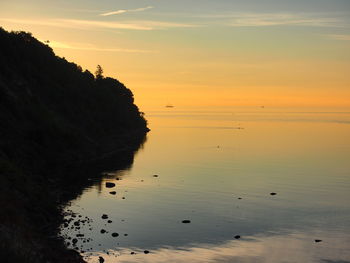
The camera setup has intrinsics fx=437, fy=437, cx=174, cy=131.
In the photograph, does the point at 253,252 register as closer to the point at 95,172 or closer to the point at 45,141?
the point at 95,172

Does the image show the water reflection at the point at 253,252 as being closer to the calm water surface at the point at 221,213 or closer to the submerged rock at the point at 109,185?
the calm water surface at the point at 221,213

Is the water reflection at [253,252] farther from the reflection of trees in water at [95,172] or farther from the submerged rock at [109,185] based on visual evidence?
the submerged rock at [109,185]

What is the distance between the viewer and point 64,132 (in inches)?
4080

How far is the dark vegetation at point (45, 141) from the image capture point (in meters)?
43.2

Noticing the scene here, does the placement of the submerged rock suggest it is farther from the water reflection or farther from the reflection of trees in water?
the water reflection

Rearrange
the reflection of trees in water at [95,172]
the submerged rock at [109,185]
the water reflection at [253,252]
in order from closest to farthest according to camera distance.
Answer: the water reflection at [253,252], the reflection of trees in water at [95,172], the submerged rock at [109,185]

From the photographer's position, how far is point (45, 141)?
92688mm

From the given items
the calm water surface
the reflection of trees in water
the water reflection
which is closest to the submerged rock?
the reflection of trees in water

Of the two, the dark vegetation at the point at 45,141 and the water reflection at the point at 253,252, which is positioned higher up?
the dark vegetation at the point at 45,141

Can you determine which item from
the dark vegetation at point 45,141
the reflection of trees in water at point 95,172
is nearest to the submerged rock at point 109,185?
the reflection of trees in water at point 95,172

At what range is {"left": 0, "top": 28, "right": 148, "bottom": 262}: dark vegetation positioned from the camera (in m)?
43.2

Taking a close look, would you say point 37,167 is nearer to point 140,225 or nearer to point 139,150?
point 140,225

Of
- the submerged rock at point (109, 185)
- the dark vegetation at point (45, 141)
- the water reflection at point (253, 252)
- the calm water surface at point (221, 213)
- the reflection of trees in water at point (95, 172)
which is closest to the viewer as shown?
the dark vegetation at point (45, 141)

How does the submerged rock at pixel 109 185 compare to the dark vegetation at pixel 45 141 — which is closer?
the dark vegetation at pixel 45 141
